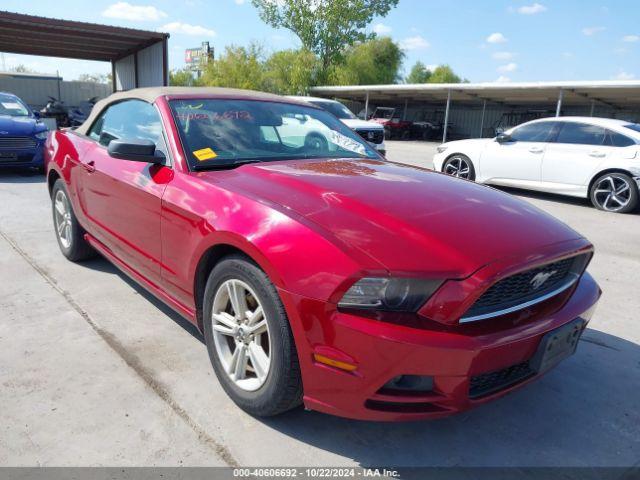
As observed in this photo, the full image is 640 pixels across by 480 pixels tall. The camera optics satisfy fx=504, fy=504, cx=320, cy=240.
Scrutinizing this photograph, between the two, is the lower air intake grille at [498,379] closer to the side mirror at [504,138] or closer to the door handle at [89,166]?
the door handle at [89,166]

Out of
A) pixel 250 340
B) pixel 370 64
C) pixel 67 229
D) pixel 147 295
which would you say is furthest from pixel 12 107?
pixel 370 64

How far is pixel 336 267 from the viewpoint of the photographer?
1.90m

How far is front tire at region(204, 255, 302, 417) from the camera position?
2066 mm

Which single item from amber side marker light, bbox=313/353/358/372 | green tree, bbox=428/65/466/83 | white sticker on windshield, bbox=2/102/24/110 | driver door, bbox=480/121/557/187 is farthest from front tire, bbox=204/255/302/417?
green tree, bbox=428/65/466/83

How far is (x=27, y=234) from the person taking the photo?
5.37 meters

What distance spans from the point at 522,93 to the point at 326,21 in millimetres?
25223

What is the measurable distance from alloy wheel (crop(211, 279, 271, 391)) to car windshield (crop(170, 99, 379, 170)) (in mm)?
819

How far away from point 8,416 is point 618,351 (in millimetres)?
3464

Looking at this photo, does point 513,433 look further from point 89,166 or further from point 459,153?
point 459,153

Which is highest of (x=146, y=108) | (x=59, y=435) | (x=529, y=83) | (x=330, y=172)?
(x=529, y=83)

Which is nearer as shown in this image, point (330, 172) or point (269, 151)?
point (330, 172)

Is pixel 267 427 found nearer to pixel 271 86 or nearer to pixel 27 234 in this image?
pixel 27 234

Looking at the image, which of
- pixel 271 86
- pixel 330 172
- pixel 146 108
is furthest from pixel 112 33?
pixel 271 86

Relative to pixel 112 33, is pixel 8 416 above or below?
below
